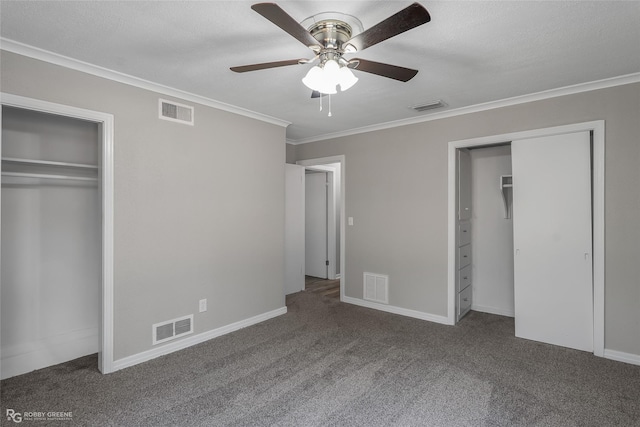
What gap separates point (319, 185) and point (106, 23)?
175 inches

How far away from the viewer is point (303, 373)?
272 centimetres

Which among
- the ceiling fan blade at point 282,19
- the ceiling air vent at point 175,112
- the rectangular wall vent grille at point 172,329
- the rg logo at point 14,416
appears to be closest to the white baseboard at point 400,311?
the rectangular wall vent grille at point 172,329

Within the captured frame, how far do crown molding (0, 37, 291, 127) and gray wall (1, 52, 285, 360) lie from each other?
0.05 meters

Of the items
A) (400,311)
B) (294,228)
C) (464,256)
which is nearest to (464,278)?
(464,256)

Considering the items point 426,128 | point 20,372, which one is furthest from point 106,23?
point 426,128

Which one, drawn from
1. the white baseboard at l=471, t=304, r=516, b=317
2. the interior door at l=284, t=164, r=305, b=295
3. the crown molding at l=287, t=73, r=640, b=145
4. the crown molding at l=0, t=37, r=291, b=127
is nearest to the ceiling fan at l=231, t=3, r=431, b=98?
the crown molding at l=0, t=37, r=291, b=127

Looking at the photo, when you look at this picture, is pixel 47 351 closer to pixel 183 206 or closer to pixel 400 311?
pixel 183 206

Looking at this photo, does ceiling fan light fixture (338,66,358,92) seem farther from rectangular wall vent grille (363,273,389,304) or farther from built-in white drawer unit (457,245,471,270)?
rectangular wall vent grille (363,273,389,304)

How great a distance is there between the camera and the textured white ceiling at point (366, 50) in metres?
1.89

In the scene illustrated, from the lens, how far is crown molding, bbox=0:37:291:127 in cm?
232

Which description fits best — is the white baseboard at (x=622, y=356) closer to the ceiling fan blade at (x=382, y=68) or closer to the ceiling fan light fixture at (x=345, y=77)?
the ceiling fan blade at (x=382, y=68)

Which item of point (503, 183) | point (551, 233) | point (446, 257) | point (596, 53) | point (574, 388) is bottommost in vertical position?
point (574, 388)

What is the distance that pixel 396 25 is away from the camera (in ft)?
5.09

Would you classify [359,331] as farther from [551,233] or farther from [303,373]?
[551,233]
